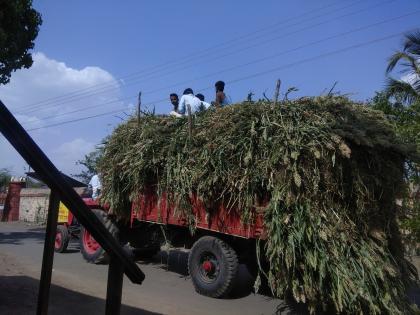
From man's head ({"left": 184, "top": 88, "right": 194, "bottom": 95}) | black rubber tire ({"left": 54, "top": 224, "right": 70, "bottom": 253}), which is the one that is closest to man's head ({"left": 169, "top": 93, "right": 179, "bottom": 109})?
man's head ({"left": 184, "top": 88, "right": 194, "bottom": 95})

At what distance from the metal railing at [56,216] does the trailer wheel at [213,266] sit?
4434 mm

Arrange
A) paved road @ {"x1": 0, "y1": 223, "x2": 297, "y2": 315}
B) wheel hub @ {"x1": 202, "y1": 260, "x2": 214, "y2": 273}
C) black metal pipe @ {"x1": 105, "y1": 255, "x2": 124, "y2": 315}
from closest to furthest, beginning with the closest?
black metal pipe @ {"x1": 105, "y1": 255, "x2": 124, "y2": 315} → paved road @ {"x1": 0, "y1": 223, "x2": 297, "y2": 315} → wheel hub @ {"x1": 202, "y1": 260, "x2": 214, "y2": 273}

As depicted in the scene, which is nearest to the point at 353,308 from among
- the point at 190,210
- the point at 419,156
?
the point at 419,156

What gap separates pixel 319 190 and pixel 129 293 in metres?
3.16

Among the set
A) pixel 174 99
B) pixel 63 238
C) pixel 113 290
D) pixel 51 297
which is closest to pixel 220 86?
pixel 174 99

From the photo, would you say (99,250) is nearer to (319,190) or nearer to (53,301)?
(53,301)

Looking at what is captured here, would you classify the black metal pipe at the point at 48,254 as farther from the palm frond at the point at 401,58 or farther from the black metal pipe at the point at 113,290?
the palm frond at the point at 401,58

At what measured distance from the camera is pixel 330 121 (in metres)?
5.76

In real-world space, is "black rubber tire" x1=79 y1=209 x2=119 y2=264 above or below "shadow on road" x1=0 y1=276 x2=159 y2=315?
above

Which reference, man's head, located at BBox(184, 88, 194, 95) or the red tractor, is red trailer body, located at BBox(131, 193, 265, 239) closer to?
the red tractor

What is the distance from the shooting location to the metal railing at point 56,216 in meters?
1.99

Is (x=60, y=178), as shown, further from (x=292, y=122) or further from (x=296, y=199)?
(x=292, y=122)

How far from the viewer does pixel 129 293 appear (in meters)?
6.82

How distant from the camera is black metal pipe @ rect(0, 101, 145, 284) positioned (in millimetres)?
1974
